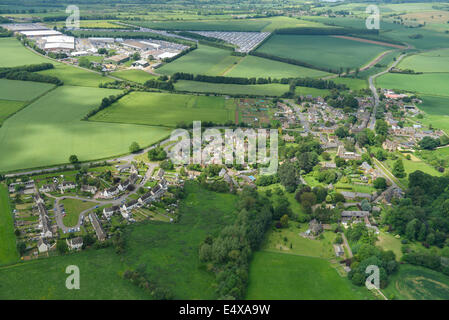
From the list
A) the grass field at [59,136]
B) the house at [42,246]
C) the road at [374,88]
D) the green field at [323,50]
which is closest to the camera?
the house at [42,246]

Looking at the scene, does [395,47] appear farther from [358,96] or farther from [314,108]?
[314,108]

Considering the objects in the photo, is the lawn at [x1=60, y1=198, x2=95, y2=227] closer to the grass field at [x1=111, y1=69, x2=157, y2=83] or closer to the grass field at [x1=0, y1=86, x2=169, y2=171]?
the grass field at [x1=0, y1=86, x2=169, y2=171]

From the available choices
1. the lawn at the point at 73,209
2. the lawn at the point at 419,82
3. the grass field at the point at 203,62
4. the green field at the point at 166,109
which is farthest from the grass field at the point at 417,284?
the grass field at the point at 203,62

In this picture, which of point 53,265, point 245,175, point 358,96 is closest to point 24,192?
point 53,265

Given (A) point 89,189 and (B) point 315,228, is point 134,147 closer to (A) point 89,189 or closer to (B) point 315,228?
(A) point 89,189

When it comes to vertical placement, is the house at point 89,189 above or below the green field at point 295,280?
above

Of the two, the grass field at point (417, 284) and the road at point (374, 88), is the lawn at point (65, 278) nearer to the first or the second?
the grass field at point (417, 284)

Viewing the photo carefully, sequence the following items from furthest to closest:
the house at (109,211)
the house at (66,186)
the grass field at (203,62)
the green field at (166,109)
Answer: the grass field at (203,62), the green field at (166,109), the house at (66,186), the house at (109,211)
